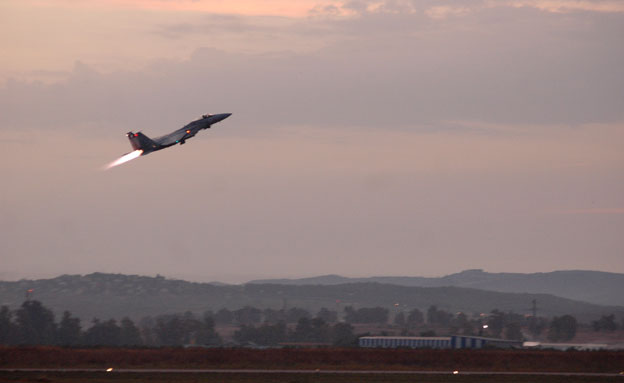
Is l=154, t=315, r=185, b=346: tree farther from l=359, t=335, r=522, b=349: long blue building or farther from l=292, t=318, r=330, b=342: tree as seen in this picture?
l=359, t=335, r=522, b=349: long blue building

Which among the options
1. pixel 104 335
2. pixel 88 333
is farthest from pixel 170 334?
pixel 88 333

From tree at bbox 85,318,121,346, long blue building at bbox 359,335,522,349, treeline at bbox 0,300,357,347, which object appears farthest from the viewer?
treeline at bbox 0,300,357,347

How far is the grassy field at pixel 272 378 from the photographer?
8319 centimetres

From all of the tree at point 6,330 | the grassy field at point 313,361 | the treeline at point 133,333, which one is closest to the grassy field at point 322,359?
the grassy field at point 313,361

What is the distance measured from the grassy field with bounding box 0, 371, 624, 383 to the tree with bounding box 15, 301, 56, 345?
89.7 metres

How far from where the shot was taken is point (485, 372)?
309 ft

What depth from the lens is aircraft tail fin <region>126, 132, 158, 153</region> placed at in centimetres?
10231

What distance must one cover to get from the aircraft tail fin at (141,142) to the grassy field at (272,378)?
26.2 meters

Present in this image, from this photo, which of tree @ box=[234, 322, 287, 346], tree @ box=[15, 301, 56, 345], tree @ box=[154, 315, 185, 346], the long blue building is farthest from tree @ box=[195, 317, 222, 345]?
the long blue building

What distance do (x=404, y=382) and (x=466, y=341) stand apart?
4401cm

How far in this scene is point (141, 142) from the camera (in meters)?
103

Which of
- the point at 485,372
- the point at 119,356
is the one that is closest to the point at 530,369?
the point at 485,372

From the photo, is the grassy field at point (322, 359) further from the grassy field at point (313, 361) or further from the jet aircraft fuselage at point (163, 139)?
the jet aircraft fuselage at point (163, 139)

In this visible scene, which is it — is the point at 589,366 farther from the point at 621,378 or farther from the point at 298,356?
the point at 298,356
